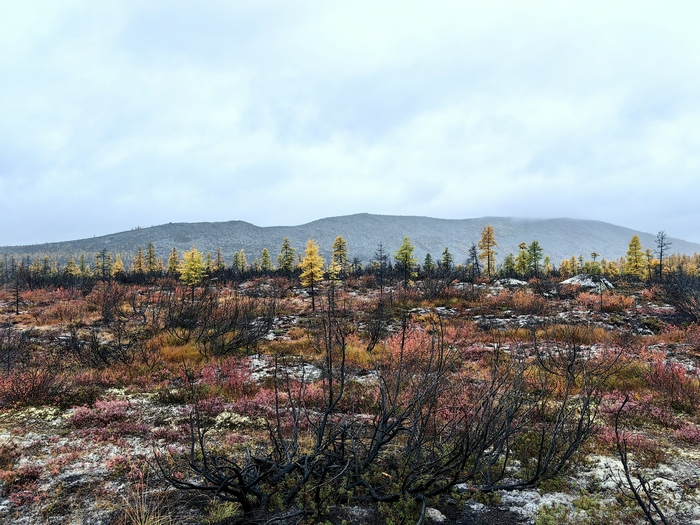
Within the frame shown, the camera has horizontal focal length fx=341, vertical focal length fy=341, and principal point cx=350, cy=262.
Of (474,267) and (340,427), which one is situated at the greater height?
(340,427)

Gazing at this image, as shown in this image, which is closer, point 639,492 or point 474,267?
point 639,492

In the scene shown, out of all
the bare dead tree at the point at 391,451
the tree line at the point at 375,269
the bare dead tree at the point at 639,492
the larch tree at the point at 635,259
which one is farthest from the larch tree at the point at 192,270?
the larch tree at the point at 635,259

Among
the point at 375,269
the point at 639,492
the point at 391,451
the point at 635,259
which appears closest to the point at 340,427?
the point at 391,451

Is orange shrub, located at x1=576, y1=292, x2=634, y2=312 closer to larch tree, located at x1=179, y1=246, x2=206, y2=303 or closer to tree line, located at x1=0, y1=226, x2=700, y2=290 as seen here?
→ tree line, located at x1=0, y1=226, x2=700, y2=290

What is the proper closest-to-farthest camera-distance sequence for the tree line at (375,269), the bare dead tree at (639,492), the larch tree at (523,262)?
the bare dead tree at (639,492), the tree line at (375,269), the larch tree at (523,262)

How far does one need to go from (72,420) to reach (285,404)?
135 inches

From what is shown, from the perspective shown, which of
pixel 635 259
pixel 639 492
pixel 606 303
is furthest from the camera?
pixel 635 259

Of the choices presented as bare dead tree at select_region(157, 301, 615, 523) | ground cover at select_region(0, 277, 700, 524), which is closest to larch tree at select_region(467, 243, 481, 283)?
ground cover at select_region(0, 277, 700, 524)

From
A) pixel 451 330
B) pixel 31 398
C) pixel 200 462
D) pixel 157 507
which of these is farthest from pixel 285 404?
pixel 451 330

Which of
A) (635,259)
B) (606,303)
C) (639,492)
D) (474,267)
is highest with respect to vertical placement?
(635,259)

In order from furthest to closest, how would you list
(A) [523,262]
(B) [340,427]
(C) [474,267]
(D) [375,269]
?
(A) [523,262] < (D) [375,269] < (C) [474,267] < (B) [340,427]

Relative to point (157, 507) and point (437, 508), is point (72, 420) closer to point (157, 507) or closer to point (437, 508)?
point (157, 507)

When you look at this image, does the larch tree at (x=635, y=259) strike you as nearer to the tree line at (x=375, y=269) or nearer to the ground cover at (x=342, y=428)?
the tree line at (x=375, y=269)

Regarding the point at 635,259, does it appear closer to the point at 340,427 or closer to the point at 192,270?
the point at 192,270
